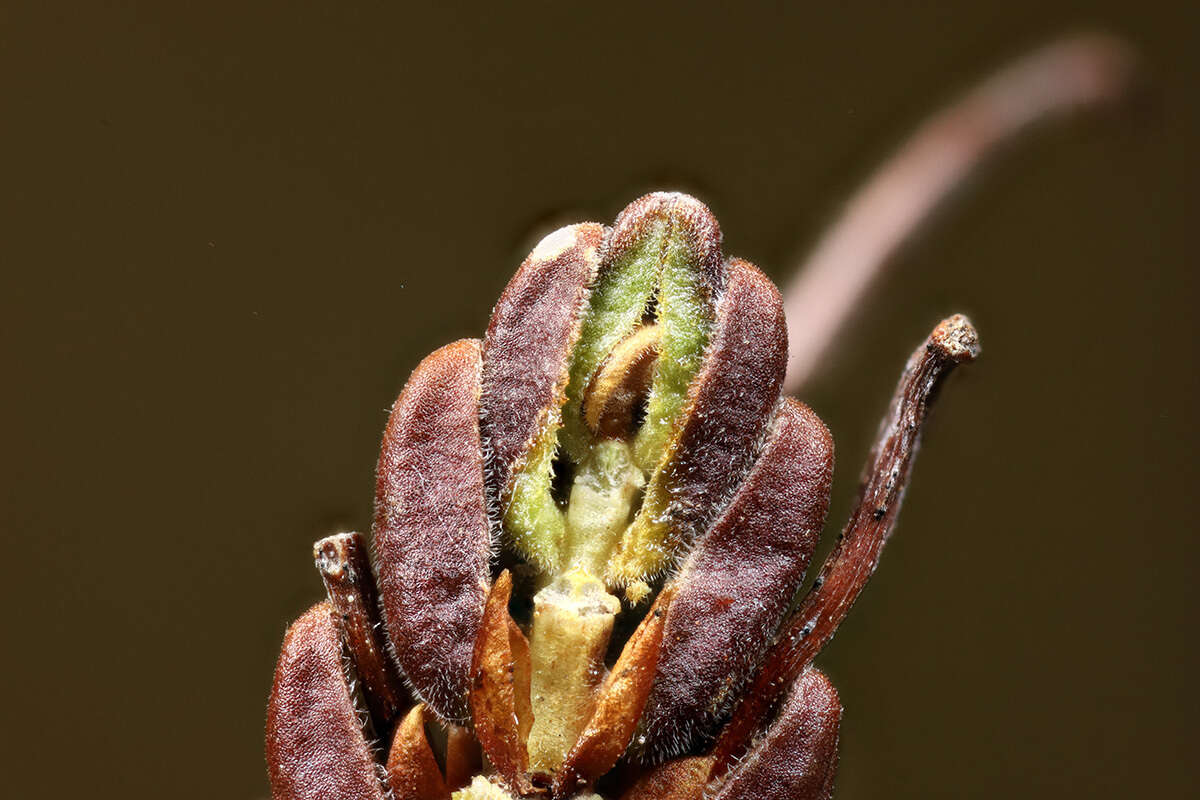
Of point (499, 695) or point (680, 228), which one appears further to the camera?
point (680, 228)

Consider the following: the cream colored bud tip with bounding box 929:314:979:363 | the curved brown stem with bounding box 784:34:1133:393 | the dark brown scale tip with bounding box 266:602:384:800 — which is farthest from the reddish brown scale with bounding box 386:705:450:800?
the curved brown stem with bounding box 784:34:1133:393

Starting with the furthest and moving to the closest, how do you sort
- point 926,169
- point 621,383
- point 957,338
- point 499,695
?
1. point 926,169
2. point 957,338
3. point 621,383
4. point 499,695

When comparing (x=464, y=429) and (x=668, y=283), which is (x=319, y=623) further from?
(x=668, y=283)

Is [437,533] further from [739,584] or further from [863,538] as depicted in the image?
[863,538]

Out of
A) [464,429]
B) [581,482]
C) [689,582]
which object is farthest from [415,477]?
[689,582]

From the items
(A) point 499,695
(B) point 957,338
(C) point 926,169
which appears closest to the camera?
(A) point 499,695

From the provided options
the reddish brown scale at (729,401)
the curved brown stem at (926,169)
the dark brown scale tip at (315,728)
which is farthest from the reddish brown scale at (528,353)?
the curved brown stem at (926,169)

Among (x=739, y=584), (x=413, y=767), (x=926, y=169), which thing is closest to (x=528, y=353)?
(x=739, y=584)
